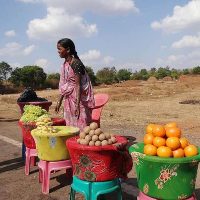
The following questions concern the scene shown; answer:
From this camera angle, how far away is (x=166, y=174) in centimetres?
323

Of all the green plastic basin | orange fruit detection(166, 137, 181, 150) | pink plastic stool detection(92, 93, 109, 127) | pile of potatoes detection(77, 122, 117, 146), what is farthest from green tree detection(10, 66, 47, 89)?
the green plastic basin

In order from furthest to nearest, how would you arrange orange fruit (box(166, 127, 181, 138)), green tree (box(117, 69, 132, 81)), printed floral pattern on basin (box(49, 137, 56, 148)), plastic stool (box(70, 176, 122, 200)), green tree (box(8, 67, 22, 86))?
green tree (box(117, 69, 132, 81)) → green tree (box(8, 67, 22, 86)) → printed floral pattern on basin (box(49, 137, 56, 148)) → plastic stool (box(70, 176, 122, 200)) → orange fruit (box(166, 127, 181, 138))

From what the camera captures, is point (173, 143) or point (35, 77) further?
point (35, 77)

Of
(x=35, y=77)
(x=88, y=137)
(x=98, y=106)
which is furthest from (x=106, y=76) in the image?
(x=88, y=137)

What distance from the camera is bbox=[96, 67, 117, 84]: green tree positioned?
193 feet

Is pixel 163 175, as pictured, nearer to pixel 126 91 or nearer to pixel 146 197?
pixel 146 197

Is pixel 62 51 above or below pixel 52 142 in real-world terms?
above

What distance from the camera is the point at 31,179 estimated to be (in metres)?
5.66

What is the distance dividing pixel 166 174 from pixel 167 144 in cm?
37

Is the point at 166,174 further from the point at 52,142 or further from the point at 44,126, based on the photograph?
the point at 44,126

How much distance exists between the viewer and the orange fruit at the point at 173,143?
3.43 meters

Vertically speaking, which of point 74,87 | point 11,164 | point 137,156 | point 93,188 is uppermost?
point 74,87

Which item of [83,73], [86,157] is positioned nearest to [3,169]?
[83,73]

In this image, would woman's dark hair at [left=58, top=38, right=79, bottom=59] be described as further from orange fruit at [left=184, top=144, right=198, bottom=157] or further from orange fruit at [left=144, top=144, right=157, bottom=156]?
orange fruit at [left=184, top=144, right=198, bottom=157]
